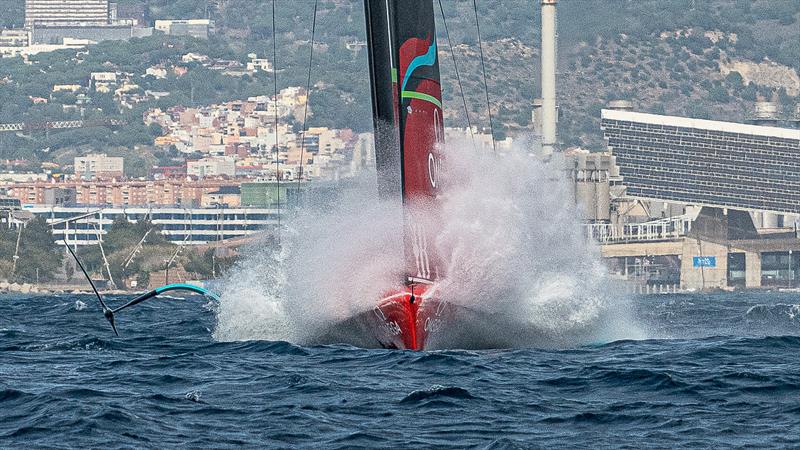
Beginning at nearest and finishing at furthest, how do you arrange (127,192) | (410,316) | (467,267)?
(410,316) → (467,267) → (127,192)

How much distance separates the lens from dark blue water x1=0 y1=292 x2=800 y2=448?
658 inches

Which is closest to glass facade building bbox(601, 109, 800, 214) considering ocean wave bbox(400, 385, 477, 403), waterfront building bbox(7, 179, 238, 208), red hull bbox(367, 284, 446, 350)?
waterfront building bbox(7, 179, 238, 208)

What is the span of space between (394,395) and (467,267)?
5.56 metres

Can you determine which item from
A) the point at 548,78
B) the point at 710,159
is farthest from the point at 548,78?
the point at 710,159

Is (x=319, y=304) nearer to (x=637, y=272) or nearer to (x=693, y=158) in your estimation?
(x=637, y=272)

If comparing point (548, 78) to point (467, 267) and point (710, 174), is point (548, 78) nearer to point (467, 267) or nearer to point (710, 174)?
point (710, 174)

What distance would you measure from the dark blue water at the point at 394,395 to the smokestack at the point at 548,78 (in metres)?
126

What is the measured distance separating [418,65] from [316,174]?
153 metres

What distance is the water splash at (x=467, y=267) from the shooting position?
80.1 ft

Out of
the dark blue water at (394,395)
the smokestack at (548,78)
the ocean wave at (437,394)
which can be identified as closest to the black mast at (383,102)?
the dark blue water at (394,395)

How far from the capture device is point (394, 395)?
63.1 ft

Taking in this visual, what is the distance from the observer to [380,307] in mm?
23625

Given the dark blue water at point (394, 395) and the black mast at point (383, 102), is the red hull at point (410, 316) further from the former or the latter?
the black mast at point (383, 102)

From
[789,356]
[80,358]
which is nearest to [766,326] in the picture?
[789,356]
